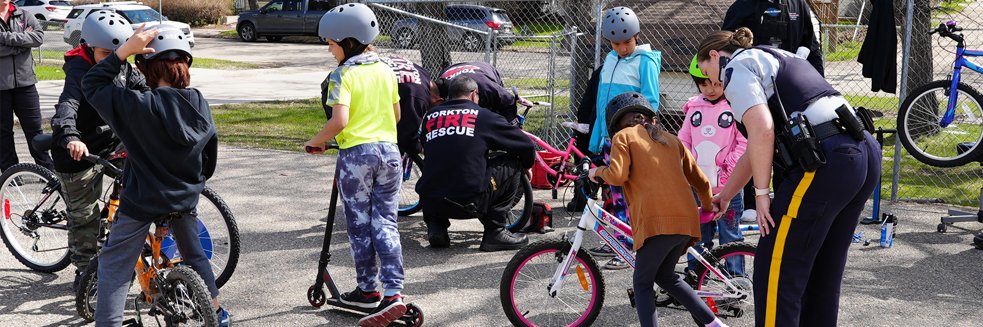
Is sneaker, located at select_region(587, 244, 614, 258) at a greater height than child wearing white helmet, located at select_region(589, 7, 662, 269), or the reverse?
child wearing white helmet, located at select_region(589, 7, 662, 269)

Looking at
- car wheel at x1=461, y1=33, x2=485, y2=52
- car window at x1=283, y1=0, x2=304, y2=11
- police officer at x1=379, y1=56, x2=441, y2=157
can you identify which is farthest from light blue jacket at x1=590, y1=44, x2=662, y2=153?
car window at x1=283, y1=0, x2=304, y2=11

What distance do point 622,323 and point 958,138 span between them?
475 centimetres

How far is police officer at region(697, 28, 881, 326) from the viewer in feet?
12.7

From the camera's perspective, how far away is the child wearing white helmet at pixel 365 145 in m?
5.10

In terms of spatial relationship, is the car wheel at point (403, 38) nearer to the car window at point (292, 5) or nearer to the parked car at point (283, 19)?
the parked car at point (283, 19)

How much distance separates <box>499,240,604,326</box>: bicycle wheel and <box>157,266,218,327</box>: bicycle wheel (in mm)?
1453

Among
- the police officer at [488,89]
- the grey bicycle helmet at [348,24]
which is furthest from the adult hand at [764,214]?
the police officer at [488,89]

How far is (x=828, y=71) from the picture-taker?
1290cm

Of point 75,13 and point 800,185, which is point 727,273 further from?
point 75,13

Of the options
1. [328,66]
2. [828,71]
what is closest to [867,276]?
[828,71]

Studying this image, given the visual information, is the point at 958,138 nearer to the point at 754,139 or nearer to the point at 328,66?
the point at 754,139

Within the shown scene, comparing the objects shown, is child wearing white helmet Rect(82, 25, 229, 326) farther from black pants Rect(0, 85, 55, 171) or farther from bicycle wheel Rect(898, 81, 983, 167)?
bicycle wheel Rect(898, 81, 983, 167)

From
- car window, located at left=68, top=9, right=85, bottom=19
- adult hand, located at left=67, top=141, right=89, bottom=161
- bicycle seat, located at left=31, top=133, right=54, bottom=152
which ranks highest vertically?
adult hand, located at left=67, top=141, right=89, bottom=161

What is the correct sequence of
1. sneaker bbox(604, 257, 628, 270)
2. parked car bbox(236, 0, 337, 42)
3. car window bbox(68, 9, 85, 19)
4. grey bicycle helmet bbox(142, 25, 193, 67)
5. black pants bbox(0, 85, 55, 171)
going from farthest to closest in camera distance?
car window bbox(68, 9, 85, 19), parked car bbox(236, 0, 337, 42), black pants bbox(0, 85, 55, 171), sneaker bbox(604, 257, 628, 270), grey bicycle helmet bbox(142, 25, 193, 67)
